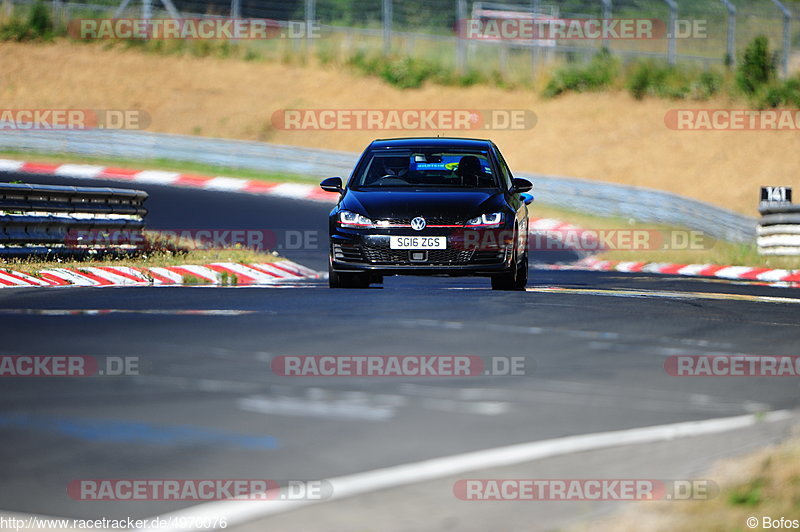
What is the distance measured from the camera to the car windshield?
599 inches

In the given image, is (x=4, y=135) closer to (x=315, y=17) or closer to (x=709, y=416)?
(x=315, y=17)

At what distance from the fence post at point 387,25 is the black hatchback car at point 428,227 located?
28830 millimetres

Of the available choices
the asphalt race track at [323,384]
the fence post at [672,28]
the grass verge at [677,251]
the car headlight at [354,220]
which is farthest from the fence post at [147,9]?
the car headlight at [354,220]

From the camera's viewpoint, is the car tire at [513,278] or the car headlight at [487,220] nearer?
the car headlight at [487,220]

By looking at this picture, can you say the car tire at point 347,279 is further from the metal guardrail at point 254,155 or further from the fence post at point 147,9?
the fence post at point 147,9

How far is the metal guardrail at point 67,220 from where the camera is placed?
55.1 feet

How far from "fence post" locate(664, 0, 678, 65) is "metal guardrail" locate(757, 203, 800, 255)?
56.1 ft

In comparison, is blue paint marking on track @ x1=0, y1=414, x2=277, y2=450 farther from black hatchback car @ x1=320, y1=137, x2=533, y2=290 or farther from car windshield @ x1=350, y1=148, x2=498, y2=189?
car windshield @ x1=350, y1=148, x2=498, y2=189

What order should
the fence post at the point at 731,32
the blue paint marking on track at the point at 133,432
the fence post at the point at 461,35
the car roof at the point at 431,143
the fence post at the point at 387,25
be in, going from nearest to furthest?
the blue paint marking on track at the point at 133,432 → the car roof at the point at 431,143 → the fence post at the point at 731,32 → the fence post at the point at 461,35 → the fence post at the point at 387,25

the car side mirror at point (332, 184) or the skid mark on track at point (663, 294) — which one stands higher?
the car side mirror at point (332, 184)

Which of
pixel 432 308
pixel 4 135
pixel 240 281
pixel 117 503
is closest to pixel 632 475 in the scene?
pixel 117 503

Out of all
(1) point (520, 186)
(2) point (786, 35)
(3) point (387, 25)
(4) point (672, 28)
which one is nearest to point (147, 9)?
(3) point (387, 25)

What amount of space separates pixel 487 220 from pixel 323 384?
6.54 meters

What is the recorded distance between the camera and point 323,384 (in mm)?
7973
